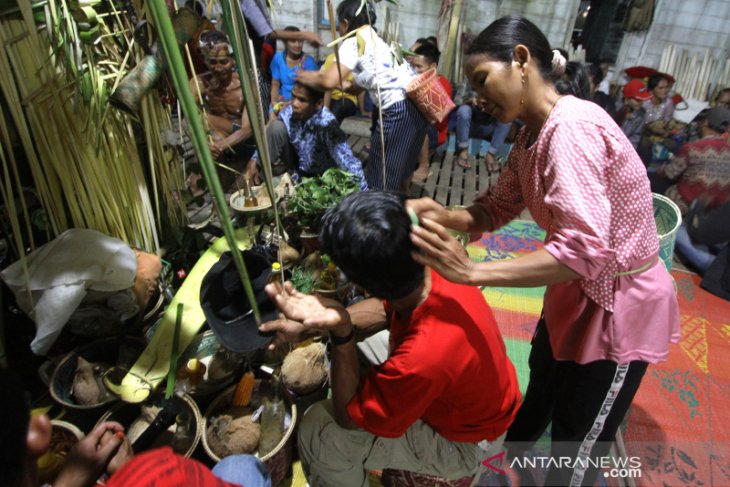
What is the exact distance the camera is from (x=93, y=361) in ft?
6.59

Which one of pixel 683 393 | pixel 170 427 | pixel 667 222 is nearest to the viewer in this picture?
pixel 170 427

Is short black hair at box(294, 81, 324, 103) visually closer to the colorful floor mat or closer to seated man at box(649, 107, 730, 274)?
the colorful floor mat

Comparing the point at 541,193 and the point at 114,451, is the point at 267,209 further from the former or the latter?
the point at 541,193

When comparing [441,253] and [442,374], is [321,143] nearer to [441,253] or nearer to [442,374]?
[441,253]

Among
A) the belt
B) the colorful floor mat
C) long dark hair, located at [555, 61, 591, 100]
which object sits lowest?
the colorful floor mat

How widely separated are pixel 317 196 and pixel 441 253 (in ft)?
5.02

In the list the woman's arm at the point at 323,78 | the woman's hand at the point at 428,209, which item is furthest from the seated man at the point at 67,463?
the woman's arm at the point at 323,78

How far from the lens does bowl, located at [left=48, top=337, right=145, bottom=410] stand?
182 centimetres

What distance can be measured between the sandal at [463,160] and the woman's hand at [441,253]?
177 inches

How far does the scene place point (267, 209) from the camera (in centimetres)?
277

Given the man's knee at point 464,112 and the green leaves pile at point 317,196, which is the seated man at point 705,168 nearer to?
the man's knee at point 464,112

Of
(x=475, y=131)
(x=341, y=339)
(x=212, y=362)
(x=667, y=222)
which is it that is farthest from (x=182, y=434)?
(x=475, y=131)

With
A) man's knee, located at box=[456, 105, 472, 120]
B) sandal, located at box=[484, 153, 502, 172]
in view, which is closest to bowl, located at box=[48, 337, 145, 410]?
sandal, located at box=[484, 153, 502, 172]

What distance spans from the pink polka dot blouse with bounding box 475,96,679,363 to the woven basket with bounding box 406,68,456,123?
5.81 feet
